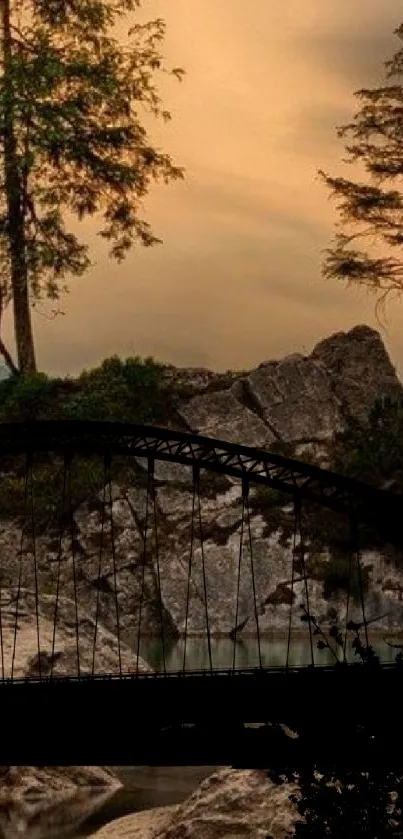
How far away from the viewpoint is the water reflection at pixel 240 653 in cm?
3175

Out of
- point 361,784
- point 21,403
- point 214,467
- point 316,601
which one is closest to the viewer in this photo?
point 361,784

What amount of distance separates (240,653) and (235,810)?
765 inches

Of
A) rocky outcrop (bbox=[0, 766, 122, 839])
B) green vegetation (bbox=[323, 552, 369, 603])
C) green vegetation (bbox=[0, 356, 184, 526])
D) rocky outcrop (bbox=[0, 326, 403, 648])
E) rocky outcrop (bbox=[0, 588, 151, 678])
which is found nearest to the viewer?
rocky outcrop (bbox=[0, 766, 122, 839])

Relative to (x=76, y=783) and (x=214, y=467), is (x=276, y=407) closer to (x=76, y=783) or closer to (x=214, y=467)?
(x=76, y=783)

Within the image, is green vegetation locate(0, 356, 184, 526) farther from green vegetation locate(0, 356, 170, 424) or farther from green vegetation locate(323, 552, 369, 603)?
green vegetation locate(323, 552, 369, 603)

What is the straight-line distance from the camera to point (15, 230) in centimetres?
4919

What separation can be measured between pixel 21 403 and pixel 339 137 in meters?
12.1

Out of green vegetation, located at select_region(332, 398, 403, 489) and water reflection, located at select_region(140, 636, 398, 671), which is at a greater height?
green vegetation, located at select_region(332, 398, 403, 489)

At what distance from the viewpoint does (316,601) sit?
39.2 m

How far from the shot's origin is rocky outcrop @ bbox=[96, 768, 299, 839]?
14.5 metres

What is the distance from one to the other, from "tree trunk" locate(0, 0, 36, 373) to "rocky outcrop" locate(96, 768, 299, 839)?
1366 inches

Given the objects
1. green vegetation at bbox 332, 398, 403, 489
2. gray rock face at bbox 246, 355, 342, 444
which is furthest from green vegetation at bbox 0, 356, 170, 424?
green vegetation at bbox 332, 398, 403, 489

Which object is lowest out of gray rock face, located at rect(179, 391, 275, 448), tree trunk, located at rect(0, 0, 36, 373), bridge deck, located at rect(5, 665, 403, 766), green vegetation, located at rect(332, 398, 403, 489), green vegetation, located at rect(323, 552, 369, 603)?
bridge deck, located at rect(5, 665, 403, 766)

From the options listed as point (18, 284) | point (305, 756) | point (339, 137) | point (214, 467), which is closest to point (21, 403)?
point (18, 284)
